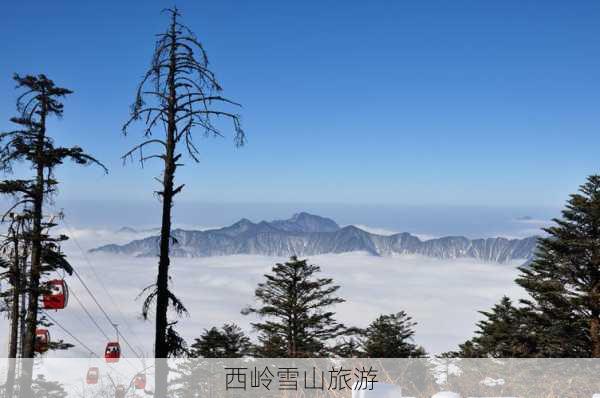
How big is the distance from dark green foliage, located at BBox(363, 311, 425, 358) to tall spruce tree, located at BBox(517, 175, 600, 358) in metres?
8.55

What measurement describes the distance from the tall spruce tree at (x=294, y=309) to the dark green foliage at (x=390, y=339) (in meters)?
1.84

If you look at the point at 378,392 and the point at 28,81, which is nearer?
the point at 378,392

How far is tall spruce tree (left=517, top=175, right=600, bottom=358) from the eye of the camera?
21.4 metres

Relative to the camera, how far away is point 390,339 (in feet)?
102

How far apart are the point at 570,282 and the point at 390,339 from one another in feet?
38.5

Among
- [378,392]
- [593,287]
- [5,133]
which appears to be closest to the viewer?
[378,392]

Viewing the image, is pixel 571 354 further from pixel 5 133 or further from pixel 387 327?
pixel 5 133

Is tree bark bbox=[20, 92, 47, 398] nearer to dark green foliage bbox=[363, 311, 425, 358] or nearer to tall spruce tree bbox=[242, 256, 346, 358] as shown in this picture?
tall spruce tree bbox=[242, 256, 346, 358]

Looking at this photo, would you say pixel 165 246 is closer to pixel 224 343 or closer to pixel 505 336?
pixel 224 343

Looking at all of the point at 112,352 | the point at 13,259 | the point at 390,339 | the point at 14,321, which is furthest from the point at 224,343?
the point at 13,259

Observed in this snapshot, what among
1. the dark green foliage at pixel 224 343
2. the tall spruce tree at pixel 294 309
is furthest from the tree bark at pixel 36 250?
the dark green foliage at pixel 224 343

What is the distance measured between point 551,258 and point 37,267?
2007 cm

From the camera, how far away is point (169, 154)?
8742mm

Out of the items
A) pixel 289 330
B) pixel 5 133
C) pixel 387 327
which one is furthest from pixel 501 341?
pixel 5 133
